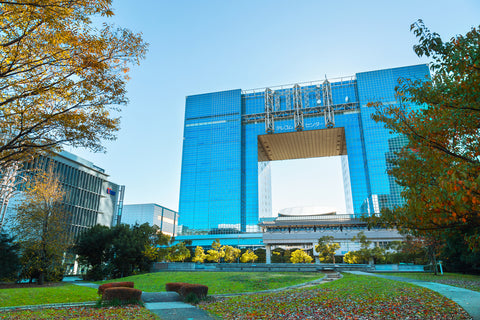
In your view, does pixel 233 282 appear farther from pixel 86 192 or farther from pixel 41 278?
pixel 86 192

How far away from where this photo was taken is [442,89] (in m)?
7.80

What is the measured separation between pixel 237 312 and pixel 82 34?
460 inches

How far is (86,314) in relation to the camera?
11.3 metres

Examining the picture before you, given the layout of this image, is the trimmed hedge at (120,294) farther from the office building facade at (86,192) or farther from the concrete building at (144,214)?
the concrete building at (144,214)

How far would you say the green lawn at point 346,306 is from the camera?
9875 mm

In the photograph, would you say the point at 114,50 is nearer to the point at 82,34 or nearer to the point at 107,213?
the point at 82,34

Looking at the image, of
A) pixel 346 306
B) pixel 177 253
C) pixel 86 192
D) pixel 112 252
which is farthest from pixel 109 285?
pixel 86 192

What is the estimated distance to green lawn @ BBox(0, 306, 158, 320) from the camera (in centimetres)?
1073

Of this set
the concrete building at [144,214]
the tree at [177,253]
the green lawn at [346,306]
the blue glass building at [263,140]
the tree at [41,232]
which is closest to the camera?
the green lawn at [346,306]

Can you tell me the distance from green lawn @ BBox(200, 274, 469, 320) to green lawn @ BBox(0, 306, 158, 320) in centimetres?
275

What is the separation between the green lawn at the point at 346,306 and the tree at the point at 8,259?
28.0 meters

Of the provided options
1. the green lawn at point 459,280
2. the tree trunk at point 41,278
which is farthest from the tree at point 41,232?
the green lawn at point 459,280

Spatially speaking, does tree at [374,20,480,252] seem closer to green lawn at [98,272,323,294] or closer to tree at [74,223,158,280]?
green lawn at [98,272,323,294]

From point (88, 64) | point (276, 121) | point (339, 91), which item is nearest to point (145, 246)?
point (88, 64)
